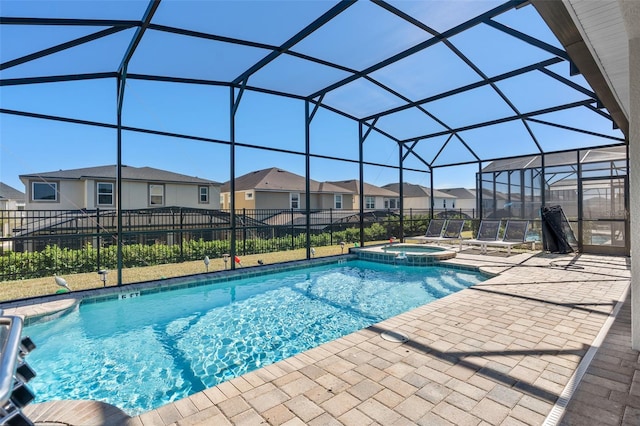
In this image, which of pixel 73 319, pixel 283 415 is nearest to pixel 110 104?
pixel 73 319

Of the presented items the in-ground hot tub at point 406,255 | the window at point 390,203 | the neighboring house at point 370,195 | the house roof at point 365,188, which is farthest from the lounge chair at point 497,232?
the window at point 390,203

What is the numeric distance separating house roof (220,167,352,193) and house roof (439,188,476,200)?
1979 cm

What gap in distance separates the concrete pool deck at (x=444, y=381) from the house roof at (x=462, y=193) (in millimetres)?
35734

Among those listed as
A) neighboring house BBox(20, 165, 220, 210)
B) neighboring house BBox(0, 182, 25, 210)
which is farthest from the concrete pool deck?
neighboring house BBox(0, 182, 25, 210)

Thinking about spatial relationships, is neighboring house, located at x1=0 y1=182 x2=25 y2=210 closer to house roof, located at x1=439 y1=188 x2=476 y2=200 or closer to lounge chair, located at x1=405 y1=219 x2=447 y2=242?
lounge chair, located at x1=405 y1=219 x2=447 y2=242

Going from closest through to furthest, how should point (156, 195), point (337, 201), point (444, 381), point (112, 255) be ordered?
point (444, 381) → point (112, 255) → point (156, 195) → point (337, 201)

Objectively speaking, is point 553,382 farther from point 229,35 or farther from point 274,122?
point 274,122

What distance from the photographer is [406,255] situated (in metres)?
9.21

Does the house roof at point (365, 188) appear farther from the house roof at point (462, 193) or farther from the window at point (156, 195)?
the window at point (156, 195)

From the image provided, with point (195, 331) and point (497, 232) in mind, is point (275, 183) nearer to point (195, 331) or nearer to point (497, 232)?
point (497, 232)

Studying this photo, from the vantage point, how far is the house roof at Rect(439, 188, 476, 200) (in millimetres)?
37562

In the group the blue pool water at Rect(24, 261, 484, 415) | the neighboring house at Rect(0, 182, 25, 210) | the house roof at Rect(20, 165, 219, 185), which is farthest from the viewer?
the neighboring house at Rect(0, 182, 25, 210)

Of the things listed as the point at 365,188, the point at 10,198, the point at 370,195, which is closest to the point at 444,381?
the point at 370,195

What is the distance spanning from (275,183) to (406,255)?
12565mm
